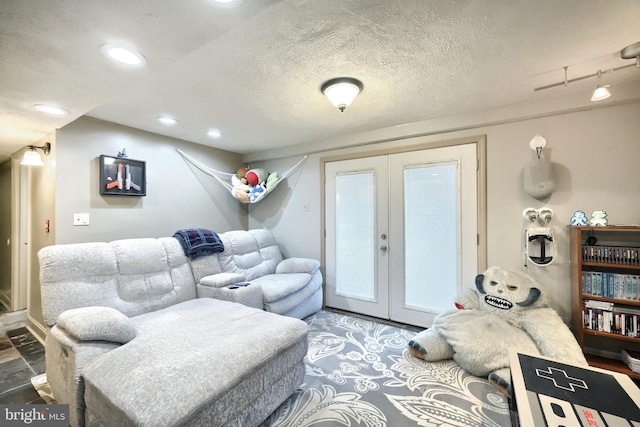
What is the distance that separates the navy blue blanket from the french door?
146 centimetres

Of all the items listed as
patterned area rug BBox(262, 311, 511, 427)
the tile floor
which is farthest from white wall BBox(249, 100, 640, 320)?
the tile floor

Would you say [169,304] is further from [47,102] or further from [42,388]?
[47,102]

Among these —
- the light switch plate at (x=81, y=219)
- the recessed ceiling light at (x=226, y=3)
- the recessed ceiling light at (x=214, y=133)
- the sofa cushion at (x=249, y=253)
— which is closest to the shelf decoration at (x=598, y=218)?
the recessed ceiling light at (x=226, y=3)

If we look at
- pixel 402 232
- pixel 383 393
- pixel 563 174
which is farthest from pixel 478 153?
pixel 383 393

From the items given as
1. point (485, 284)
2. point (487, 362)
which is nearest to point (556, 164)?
point (485, 284)

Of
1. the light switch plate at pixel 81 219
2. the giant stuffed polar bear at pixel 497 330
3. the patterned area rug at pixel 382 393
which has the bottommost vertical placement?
the patterned area rug at pixel 382 393

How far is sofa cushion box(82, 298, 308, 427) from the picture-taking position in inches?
44.1

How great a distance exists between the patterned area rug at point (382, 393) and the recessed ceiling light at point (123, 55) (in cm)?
224

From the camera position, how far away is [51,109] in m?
1.99

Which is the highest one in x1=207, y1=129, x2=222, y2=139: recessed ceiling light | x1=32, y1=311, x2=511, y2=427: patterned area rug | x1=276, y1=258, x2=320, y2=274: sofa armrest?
x1=207, y1=129, x2=222, y2=139: recessed ceiling light

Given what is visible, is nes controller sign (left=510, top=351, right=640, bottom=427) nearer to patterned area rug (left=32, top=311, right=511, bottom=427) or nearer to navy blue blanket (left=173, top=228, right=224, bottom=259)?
patterned area rug (left=32, top=311, right=511, bottom=427)

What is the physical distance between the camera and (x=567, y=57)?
66.1 inches

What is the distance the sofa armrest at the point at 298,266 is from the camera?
3322mm

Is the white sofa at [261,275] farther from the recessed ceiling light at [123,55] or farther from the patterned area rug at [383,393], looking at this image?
the recessed ceiling light at [123,55]
